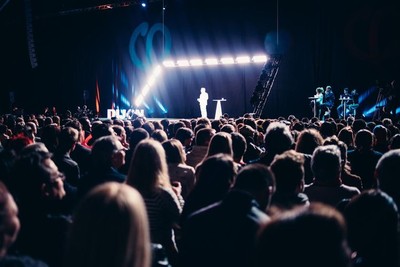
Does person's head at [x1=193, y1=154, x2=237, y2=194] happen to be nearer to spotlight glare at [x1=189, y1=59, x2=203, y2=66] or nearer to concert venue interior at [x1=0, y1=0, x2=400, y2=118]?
concert venue interior at [x1=0, y1=0, x2=400, y2=118]

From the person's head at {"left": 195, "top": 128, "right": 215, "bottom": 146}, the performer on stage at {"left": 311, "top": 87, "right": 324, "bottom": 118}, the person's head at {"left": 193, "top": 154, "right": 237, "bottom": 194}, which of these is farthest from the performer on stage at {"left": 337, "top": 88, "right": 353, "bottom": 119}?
the person's head at {"left": 193, "top": 154, "right": 237, "bottom": 194}

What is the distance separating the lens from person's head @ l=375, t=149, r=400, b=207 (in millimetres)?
2787

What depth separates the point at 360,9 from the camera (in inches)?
719

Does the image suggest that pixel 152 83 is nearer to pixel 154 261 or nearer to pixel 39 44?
pixel 39 44

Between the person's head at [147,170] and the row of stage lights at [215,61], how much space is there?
1825cm

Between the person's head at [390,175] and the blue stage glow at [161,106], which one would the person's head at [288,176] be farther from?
the blue stage glow at [161,106]

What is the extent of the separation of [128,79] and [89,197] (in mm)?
23932

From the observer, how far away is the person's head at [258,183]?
8.21 feet

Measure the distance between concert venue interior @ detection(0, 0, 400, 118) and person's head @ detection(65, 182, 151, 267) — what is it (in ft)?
52.8

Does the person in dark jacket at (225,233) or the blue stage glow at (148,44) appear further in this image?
the blue stage glow at (148,44)

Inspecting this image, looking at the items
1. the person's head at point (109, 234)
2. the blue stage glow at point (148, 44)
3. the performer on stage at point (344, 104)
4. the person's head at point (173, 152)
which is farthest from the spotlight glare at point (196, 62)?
the person's head at point (109, 234)

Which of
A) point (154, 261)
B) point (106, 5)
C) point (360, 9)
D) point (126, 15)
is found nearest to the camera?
point (154, 261)

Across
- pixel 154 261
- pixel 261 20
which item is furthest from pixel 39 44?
pixel 154 261

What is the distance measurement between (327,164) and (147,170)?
1.34m
